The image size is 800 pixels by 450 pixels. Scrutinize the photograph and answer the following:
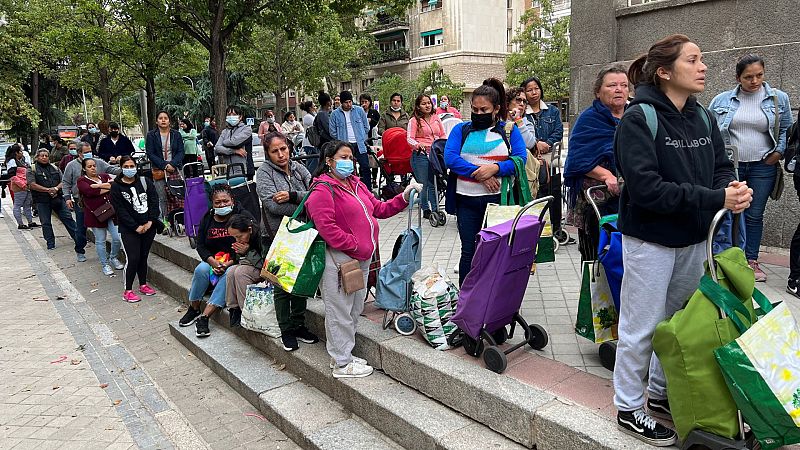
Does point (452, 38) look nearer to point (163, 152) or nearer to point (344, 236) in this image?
point (163, 152)

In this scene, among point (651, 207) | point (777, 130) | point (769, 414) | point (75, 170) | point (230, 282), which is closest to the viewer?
point (769, 414)

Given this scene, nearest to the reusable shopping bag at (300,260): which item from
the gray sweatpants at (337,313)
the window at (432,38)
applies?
the gray sweatpants at (337,313)

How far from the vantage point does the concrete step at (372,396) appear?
11.7 ft

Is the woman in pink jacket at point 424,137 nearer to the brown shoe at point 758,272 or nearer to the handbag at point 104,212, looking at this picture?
the brown shoe at point 758,272

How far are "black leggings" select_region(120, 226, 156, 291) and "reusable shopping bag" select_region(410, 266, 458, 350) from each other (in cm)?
461

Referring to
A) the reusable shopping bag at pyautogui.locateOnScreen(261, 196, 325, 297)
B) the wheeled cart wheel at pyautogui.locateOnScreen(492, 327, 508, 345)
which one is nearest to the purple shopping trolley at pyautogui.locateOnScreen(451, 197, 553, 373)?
the wheeled cart wheel at pyautogui.locateOnScreen(492, 327, 508, 345)

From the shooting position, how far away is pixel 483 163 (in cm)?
461

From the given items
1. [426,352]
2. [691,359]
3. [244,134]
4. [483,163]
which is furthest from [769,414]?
[244,134]

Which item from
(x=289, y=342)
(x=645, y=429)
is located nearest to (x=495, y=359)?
(x=645, y=429)

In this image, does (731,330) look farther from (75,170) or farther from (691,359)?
(75,170)

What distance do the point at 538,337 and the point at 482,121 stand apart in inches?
64.8

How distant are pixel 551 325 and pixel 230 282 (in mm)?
3085

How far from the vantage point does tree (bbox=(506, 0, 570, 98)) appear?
36.9 meters

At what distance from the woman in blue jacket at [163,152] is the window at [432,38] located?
140 ft
